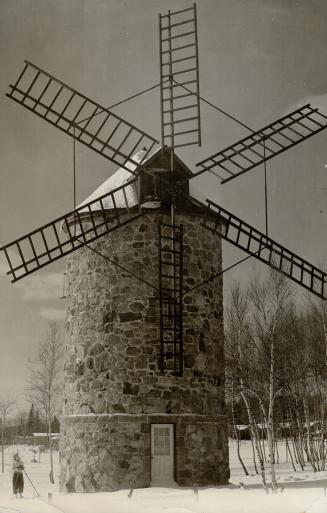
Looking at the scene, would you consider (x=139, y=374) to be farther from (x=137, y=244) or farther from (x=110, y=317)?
(x=137, y=244)

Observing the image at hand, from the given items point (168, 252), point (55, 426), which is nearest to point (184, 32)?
point (168, 252)

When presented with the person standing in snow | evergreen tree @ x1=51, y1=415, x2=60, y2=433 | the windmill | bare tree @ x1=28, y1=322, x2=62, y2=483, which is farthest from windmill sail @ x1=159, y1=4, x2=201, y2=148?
evergreen tree @ x1=51, y1=415, x2=60, y2=433

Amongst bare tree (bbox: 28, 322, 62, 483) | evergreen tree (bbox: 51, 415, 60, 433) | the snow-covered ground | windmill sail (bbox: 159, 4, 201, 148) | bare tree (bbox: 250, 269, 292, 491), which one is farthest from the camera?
evergreen tree (bbox: 51, 415, 60, 433)

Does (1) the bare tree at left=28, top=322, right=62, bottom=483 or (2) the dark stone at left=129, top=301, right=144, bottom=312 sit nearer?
(2) the dark stone at left=129, top=301, right=144, bottom=312

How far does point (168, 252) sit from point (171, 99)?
3653mm

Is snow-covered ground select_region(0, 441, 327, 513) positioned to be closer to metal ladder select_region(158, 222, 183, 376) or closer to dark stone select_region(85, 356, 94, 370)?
metal ladder select_region(158, 222, 183, 376)

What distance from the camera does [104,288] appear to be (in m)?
19.9

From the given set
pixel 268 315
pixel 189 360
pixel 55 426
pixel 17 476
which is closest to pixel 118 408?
pixel 189 360

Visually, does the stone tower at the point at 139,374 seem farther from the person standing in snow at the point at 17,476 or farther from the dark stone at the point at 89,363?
the person standing in snow at the point at 17,476

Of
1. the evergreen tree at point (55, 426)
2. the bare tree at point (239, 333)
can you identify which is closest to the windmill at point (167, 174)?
the bare tree at point (239, 333)

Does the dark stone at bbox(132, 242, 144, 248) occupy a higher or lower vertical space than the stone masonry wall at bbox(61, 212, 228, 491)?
higher

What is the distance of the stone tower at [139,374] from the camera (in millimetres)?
19141

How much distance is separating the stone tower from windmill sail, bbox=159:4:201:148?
98cm

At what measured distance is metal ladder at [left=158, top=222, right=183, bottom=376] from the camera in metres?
19.1
